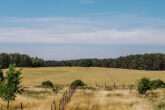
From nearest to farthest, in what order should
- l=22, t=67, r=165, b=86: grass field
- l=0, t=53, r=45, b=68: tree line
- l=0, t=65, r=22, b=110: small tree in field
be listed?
l=0, t=65, r=22, b=110: small tree in field → l=22, t=67, r=165, b=86: grass field → l=0, t=53, r=45, b=68: tree line

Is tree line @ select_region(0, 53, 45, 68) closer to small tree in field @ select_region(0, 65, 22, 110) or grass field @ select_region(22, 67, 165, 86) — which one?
grass field @ select_region(22, 67, 165, 86)

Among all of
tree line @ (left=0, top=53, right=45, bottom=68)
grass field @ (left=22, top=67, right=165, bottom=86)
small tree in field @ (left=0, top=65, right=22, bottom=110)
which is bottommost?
grass field @ (left=22, top=67, right=165, bottom=86)

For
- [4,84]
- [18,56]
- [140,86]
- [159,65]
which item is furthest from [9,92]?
[18,56]

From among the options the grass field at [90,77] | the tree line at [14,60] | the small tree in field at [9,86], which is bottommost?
the grass field at [90,77]

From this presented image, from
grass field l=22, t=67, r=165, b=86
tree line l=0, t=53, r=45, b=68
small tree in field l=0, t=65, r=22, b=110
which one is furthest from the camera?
tree line l=0, t=53, r=45, b=68

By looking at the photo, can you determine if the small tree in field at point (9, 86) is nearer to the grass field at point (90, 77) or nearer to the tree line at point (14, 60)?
the grass field at point (90, 77)

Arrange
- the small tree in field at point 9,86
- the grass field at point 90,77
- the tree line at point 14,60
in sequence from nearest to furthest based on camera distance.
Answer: the small tree in field at point 9,86 → the grass field at point 90,77 → the tree line at point 14,60

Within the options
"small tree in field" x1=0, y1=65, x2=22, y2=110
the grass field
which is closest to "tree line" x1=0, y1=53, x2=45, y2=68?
the grass field

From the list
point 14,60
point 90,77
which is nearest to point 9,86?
point 90,77

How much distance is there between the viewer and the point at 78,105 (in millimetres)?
19578

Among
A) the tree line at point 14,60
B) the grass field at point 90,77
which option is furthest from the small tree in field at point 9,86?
the tree line at point 14,60

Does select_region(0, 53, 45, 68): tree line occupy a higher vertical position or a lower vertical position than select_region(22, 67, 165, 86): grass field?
higher

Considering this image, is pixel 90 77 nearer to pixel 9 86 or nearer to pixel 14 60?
pixel 9 86

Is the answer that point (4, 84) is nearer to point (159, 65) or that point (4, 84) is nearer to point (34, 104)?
point (34, 104)
